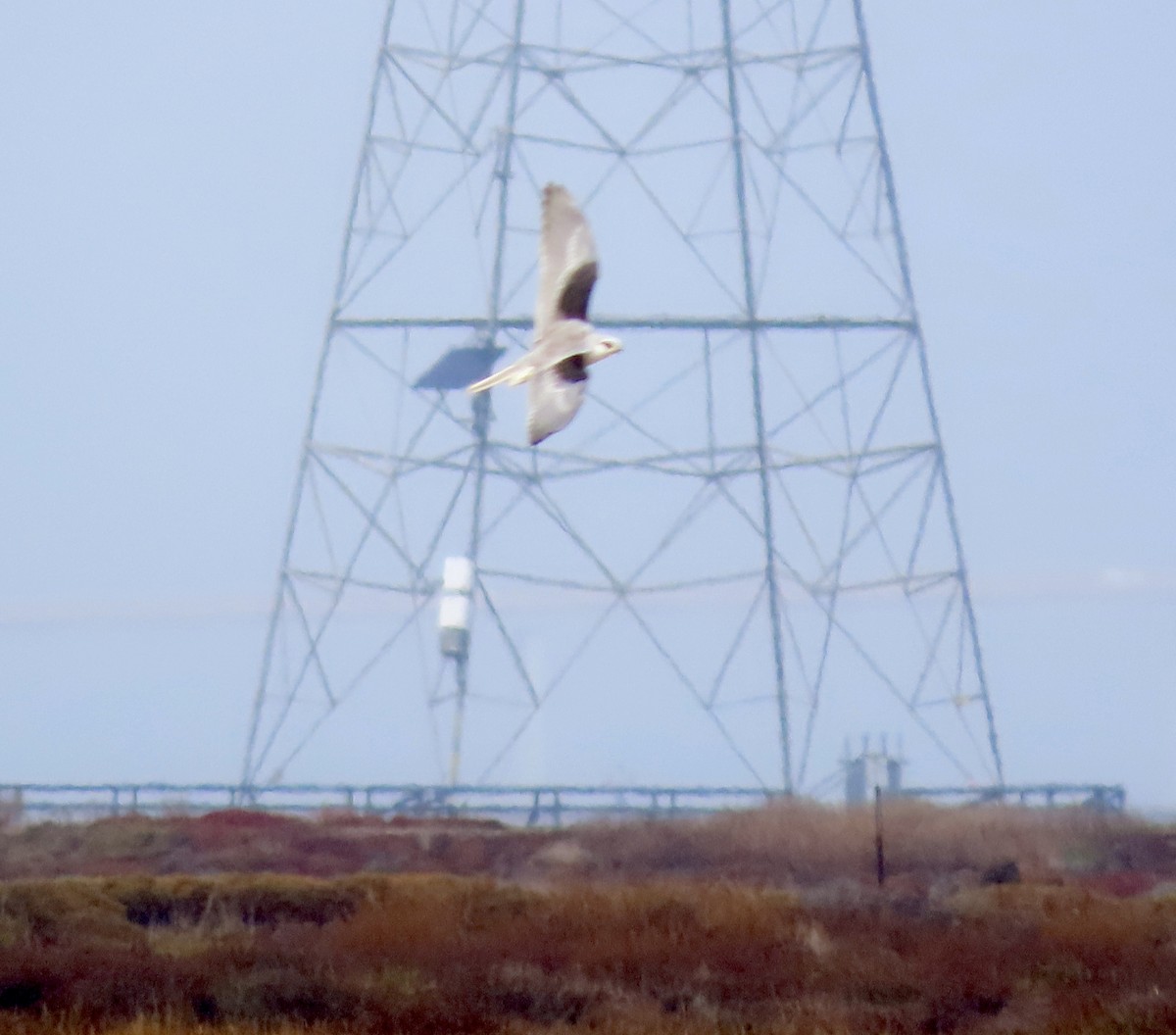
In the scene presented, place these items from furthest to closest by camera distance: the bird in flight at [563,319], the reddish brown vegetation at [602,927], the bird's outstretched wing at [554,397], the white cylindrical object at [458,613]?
the white cylindrical object at [458,613]
the reddish brown vegetation at [602,927]
the bird in flight at [563,319]
the bird's outstretched wing at [554,397]

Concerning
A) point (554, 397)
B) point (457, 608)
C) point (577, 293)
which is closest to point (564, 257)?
point (577, 293)

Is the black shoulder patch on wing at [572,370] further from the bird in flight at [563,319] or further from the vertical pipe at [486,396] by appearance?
the vertical pipe at [486,396]

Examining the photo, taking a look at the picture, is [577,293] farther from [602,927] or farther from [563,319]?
[602,927]

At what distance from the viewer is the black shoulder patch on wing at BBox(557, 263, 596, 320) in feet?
38.2

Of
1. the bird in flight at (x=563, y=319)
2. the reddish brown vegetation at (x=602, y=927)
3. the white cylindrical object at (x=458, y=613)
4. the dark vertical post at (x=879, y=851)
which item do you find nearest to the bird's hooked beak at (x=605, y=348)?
the bird in flight at (x=563, y=319)

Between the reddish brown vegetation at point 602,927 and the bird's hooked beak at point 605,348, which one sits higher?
the bird's hooked beak at point 605,348

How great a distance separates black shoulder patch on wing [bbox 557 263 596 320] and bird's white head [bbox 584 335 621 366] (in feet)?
1.16

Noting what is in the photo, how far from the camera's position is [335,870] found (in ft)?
82.0

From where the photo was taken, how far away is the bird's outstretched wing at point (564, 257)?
11.6m

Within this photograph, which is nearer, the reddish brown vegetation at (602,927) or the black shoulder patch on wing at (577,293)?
the black shoulder patch on wing at (577,293)

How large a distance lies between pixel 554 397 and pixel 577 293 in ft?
2.77

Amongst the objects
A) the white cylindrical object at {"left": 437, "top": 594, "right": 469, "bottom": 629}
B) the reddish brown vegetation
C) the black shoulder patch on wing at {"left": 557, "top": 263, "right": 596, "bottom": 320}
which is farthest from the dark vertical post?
the black shoulder patch on wing at {"left": 557, "top": 263, "right": 596, "bottom": 320}

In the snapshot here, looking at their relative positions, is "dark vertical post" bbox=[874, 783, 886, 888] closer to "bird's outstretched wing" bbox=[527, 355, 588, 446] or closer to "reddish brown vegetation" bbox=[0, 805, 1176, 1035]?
"reddish brown vegetation" bbox=[0, 805, 1176, 1035]

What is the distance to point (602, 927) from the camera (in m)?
19.2
